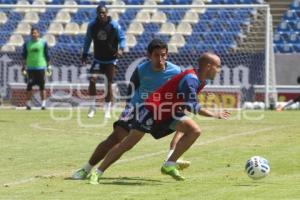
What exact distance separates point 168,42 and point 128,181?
765 inches

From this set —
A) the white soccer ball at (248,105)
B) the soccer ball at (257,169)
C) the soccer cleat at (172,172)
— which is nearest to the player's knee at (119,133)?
the soccer cleat at (172,172)

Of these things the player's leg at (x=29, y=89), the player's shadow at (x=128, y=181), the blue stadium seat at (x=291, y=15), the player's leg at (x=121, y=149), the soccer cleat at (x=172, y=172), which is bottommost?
the player's shadow at (x=128, y=181)

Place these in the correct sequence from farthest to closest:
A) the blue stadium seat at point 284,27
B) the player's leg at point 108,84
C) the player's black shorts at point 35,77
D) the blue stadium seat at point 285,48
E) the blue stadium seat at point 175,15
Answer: the blue stadium seat at point 175,15 < the blue stadium seat at point 284,27 < the blue stadium seat at point 285,48 < the player's black shorts at point 35,77 < the player's leg at point 108,84

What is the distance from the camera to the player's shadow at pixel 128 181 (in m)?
10.2

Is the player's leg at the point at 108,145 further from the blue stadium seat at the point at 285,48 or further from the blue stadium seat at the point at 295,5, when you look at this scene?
the blue stadium seat at the point at 295,5

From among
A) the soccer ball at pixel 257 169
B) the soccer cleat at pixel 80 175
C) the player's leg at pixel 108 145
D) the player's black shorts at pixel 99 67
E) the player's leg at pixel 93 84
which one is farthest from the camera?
the player's black shorts at pixel 99 67

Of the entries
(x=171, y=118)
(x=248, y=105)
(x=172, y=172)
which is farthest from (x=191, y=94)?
(x=248, y=105)

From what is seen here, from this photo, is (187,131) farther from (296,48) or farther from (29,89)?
(296,48)

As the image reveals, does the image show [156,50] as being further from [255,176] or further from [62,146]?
[62,146]

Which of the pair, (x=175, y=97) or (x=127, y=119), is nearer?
(x=175, y=97)

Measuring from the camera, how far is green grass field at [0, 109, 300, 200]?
9.34 metres

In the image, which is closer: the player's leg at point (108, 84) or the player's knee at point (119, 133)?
the player's knee at point (119, 133)

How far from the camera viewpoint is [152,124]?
10.3m

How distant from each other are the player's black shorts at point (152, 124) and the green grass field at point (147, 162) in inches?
22.0
